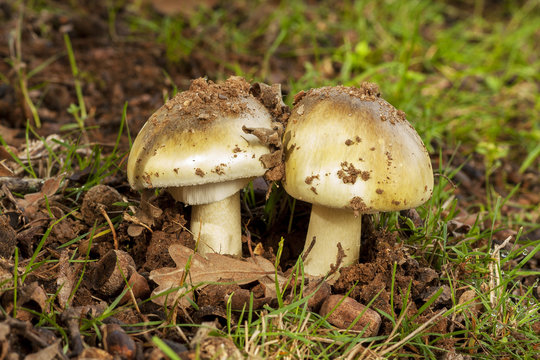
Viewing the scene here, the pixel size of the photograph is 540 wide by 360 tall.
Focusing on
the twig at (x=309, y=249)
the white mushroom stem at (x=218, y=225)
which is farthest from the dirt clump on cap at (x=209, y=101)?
the twig at (x=309, y=249)

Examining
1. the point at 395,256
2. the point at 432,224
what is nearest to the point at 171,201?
the point at 395,256

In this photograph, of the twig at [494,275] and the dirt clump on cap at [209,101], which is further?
the twig at [494,275]

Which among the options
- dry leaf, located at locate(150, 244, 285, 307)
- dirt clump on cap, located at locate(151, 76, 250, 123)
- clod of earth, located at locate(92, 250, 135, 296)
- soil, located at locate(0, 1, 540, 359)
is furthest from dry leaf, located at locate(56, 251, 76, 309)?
dirt clump on cap, located at locate(151, 76, 250, 123)

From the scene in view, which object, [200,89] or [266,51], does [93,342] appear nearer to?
[200,89]

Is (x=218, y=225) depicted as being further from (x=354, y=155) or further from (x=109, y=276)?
(x=354, y=155)

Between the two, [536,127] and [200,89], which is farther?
[536,127]

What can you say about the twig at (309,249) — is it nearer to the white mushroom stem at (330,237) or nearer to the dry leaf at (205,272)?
the white mushroom stem at (330,237)
